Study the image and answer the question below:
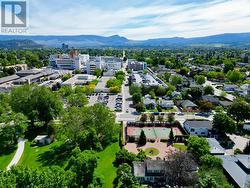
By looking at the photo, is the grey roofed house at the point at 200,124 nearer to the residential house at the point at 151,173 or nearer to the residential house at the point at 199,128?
the residential house at the point at 199,128

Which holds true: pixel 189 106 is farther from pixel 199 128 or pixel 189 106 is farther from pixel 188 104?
pixel 199 128

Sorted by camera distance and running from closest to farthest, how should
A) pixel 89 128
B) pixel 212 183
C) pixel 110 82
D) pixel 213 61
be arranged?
pixel 212 183
pixel 89 128
pixel 110 82
pixel 213 61

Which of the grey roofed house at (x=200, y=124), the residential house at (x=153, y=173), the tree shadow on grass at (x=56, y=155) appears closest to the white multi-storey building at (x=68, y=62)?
the grey roofed house at (x=200, y=124)

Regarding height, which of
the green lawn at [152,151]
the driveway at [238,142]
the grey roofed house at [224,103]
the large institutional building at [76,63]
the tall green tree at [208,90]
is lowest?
the green lawn at [152,151]

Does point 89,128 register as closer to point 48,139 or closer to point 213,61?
point 48,139

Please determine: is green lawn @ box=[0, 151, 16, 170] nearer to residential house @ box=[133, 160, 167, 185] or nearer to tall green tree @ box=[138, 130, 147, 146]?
residential house @ box=[133, 160, 167, 185]

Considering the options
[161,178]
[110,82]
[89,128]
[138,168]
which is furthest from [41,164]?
[110,82]
